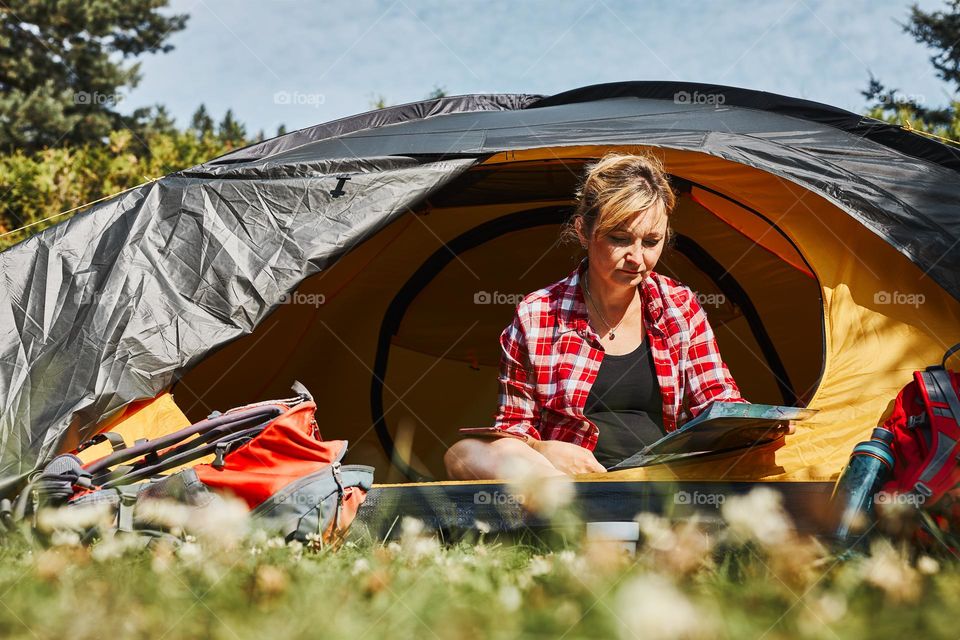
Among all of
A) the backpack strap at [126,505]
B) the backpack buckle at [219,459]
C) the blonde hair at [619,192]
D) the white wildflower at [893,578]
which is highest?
the blonde hair at [619,192]

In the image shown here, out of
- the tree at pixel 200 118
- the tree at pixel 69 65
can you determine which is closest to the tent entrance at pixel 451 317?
the tree at pixel 69 65

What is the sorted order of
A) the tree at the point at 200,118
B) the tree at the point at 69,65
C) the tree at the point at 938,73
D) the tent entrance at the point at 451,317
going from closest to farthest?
the tent entrance at the point at 451,317 < the tree at the point at 938,73 < the tree at the point at 69,65 < the tree at the point at 200,118

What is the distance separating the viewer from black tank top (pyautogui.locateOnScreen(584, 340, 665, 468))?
6.79ft

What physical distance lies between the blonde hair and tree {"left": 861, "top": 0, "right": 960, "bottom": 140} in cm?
336

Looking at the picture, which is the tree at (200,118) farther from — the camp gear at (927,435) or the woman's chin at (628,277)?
the camp gear at (927,435)

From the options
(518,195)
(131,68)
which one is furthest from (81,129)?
(518,195)

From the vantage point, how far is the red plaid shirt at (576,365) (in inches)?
81.4

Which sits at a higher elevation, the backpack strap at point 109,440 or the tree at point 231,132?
the tree at point 231,132

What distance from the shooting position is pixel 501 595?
0.88 m

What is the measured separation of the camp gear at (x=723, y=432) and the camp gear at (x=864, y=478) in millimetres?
121

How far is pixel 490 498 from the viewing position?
1.74 metres

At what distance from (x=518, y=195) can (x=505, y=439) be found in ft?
3.92

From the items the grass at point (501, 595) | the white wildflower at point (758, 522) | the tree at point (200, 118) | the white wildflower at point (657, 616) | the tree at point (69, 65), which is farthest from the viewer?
Result: the tree at point (200, 118)

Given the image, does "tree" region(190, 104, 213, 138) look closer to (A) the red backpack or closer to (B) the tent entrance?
(B) the tent entrance
